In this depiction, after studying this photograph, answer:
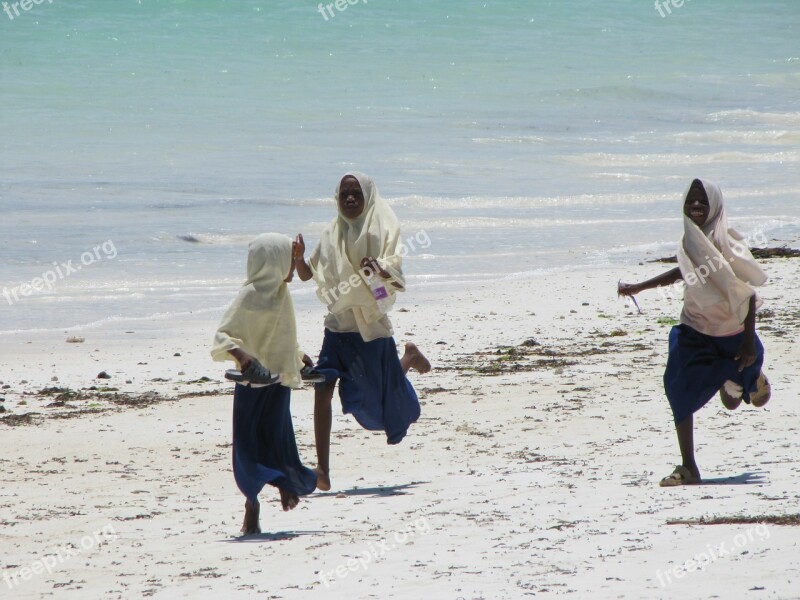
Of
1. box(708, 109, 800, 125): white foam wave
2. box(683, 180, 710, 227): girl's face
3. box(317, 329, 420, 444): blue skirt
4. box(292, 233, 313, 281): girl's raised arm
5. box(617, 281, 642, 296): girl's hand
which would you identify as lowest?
box(317, 329, 420, 444): blue skirt

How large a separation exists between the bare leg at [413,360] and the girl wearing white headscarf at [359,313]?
0.40 m

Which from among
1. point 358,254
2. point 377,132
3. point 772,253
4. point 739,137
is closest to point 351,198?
point 358,254

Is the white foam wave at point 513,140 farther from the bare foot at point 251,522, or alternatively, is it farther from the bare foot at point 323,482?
the bare foot at point 251,522

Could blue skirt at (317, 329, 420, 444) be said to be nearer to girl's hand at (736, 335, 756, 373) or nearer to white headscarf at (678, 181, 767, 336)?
white headscarf at (678, 181, 767, 336)

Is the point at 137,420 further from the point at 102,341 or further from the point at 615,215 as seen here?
the point at 615,215

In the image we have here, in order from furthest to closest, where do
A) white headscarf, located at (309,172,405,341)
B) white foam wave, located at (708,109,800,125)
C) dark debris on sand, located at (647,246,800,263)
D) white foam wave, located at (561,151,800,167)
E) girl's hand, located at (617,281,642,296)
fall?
white foam wave, located at (708,109,800,125) → white foam wave, located at (561,151,800,167) → dark debris on sand, located at (647,246,800,263) → white headscarf, located at (309,172,405,341) → girl's hand, located at (617,281,642,296)

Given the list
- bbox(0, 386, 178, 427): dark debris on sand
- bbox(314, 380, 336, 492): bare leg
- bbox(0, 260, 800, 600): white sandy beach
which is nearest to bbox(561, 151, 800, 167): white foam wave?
bbox(0, 260, 800, 600): white sandy beach

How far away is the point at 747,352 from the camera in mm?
5492

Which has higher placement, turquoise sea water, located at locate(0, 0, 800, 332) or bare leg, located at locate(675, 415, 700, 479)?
turquoise sea water, located at locate(0, 0, 800, 332)

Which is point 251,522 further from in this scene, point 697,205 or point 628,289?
point 697,205

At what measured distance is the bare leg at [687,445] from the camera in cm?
543

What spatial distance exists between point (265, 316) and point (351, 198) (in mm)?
1094

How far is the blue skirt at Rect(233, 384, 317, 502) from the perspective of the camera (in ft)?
16.8

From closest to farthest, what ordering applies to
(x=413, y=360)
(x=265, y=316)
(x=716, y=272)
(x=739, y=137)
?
(x=265, y=316), (x=716, y=272), (x=413, y=360), (x=739, y=137)
